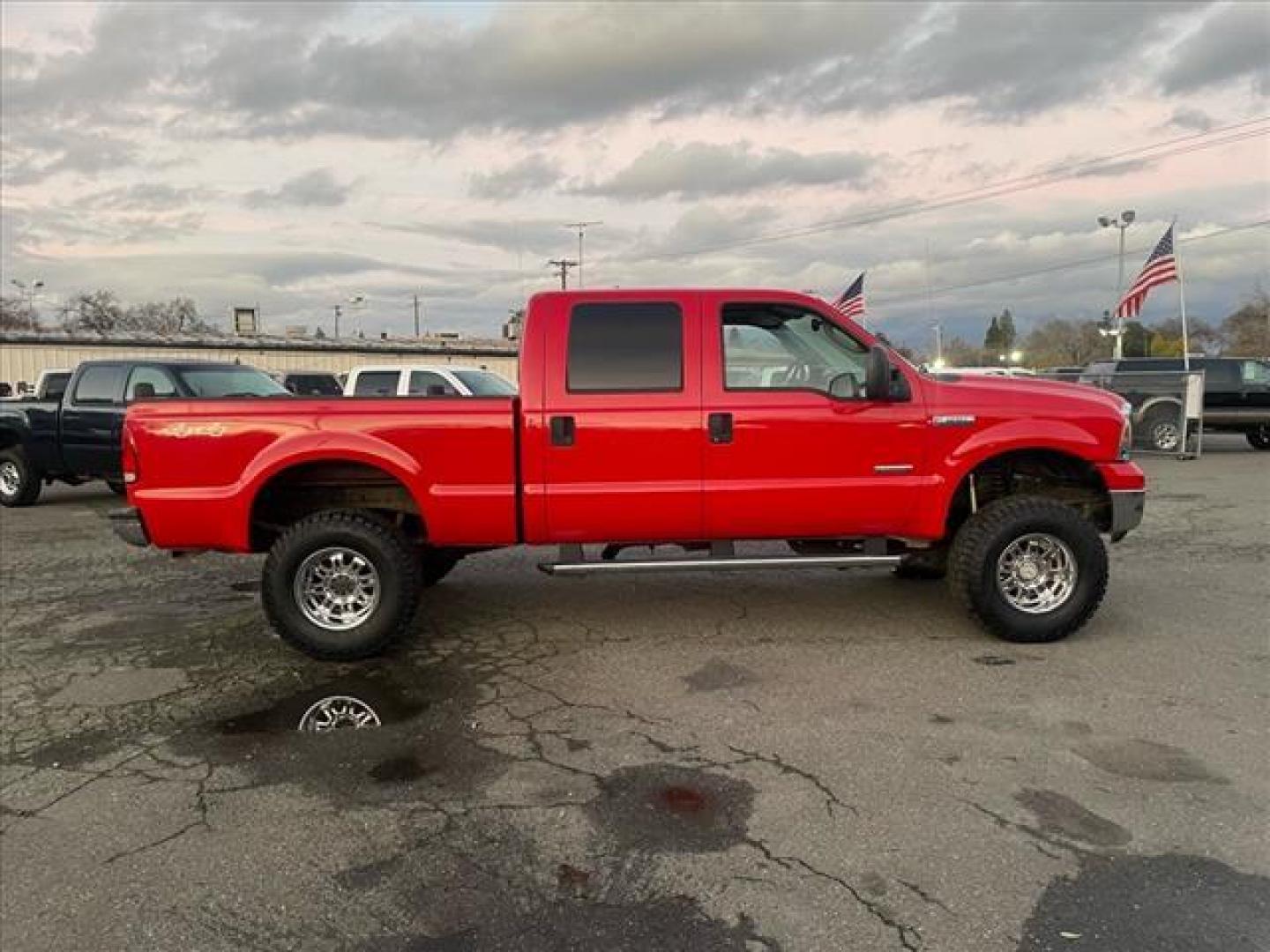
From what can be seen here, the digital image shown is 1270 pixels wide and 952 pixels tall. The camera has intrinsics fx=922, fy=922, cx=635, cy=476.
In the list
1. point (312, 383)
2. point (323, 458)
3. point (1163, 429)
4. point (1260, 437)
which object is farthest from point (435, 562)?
point (1260, 437)

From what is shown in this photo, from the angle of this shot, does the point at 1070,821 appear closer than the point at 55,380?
Yes

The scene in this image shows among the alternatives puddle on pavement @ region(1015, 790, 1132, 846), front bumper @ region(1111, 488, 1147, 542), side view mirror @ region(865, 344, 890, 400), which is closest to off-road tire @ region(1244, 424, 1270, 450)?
front bumper @ region(1111, 488, 1147, 542)

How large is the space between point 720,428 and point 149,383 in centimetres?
857

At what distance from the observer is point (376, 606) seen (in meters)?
5.23

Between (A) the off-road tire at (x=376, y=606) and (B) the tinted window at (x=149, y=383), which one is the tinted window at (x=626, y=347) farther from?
(B) the tinted window at (x=149, y=383)

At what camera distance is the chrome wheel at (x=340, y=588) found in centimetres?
→ 523

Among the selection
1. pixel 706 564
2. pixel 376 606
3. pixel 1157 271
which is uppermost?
pixel 1157 271

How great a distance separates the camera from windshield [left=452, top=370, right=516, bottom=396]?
1351 cm

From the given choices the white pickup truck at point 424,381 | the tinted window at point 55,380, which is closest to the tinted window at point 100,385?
the white pickup truck at point 424,381

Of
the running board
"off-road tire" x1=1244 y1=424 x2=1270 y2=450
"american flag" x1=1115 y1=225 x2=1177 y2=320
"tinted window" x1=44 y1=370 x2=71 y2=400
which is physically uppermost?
"american flag" x1=1115 y1=225 x2=1177 y2=320

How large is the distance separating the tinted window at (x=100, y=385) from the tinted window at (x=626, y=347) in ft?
27.3

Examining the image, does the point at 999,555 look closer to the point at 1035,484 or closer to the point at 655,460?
the point at 1035,484

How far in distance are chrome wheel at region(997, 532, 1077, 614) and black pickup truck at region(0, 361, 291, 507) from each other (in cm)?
874

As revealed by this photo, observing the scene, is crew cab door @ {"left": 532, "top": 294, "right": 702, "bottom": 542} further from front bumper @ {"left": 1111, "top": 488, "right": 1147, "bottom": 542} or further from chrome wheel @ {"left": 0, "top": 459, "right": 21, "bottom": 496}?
chrome wheel @ {"left": 0, "top": 459, "right": 21, "bottom": 496}
